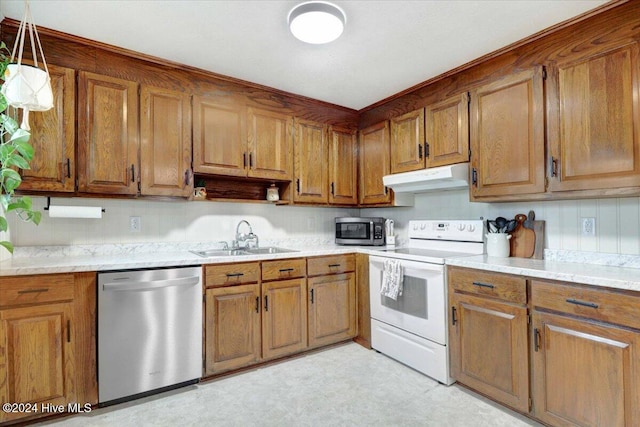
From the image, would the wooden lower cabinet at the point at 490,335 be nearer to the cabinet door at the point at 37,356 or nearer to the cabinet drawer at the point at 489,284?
the cabinet drawer at the point at 489,284

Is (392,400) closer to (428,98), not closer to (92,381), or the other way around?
(92,381)

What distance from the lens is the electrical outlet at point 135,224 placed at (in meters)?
2.63

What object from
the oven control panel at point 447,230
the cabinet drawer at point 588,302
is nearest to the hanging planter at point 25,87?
the cabinet drawer at point 588,302

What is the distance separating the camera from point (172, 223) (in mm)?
2811

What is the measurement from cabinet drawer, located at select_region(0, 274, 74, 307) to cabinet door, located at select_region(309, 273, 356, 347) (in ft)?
5.56

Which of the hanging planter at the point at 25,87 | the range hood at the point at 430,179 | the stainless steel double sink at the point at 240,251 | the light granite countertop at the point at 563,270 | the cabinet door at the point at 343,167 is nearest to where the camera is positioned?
the hanging planter at the point at 25,87

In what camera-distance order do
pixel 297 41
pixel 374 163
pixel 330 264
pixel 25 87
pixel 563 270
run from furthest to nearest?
pixel 374 163, pixel 330 264, pixel 297 41, pixel 563 270, pixel 25 87

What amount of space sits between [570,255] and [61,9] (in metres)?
3.52

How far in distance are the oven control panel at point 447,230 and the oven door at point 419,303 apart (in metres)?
0.57

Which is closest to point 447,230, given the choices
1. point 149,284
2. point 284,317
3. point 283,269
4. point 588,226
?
point 588,226

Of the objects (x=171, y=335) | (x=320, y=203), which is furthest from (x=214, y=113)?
(x=171, y=335)

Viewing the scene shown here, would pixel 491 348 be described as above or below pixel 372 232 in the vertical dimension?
below

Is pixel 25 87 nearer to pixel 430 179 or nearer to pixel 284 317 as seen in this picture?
pixel 284 317

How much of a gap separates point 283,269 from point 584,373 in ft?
6.49
